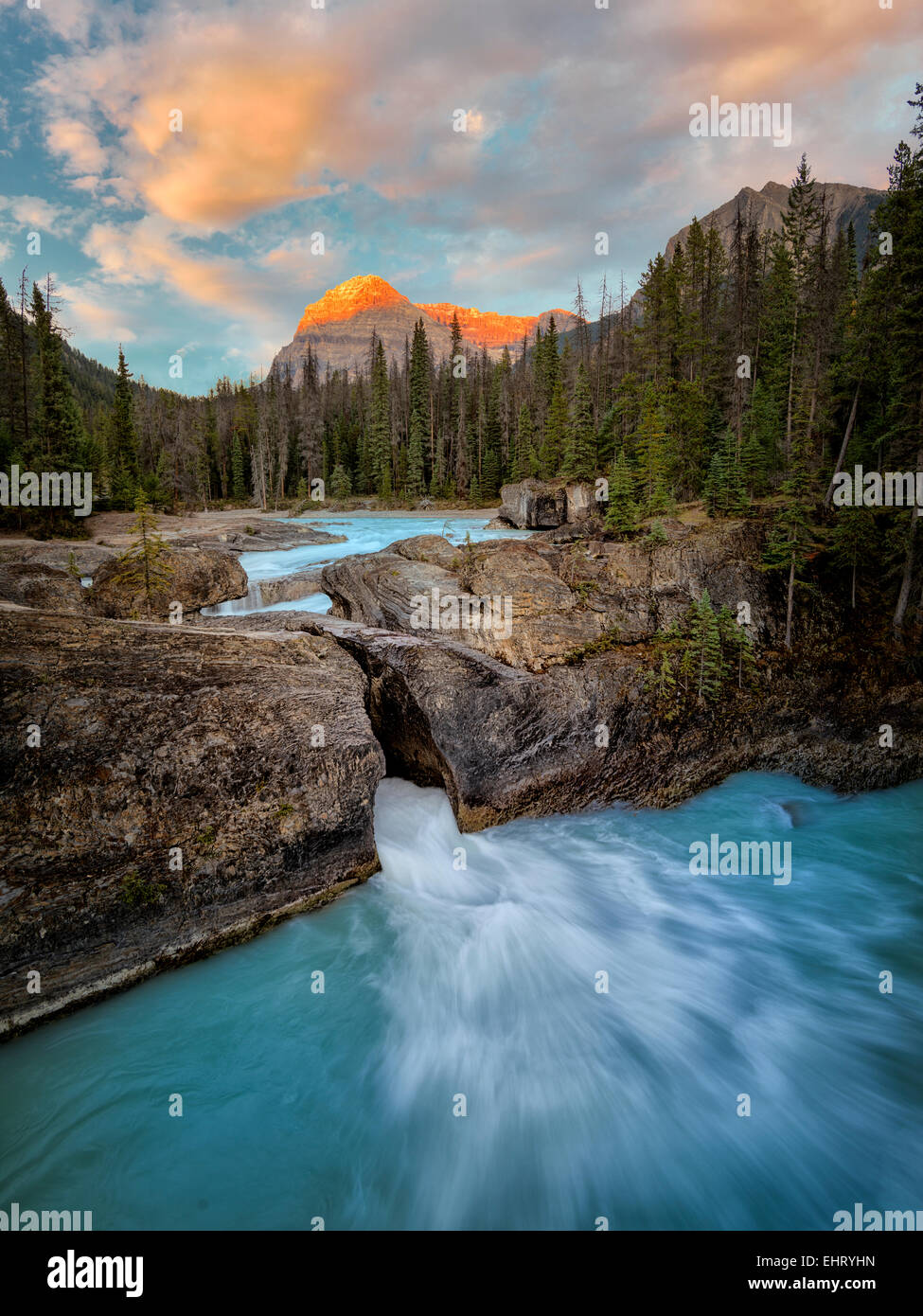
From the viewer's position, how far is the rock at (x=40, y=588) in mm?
12422

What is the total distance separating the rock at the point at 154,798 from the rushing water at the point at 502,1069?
57cm

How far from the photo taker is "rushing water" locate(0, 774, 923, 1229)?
4.46m

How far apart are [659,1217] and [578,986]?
2.27 meters

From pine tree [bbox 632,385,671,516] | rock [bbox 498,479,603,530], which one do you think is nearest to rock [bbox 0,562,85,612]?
pine tree [bbox 632,385,671,516]

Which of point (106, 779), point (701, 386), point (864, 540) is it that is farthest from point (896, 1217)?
point (701, 386)

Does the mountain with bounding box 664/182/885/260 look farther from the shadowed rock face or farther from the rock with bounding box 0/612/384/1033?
the rock with bounding box 0/612/384/1033

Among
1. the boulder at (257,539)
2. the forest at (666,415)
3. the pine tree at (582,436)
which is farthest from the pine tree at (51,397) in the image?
the pine tree at (582,436)

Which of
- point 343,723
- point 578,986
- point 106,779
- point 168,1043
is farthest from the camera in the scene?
point 343,723

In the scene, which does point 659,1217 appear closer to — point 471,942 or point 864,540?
point 471,942

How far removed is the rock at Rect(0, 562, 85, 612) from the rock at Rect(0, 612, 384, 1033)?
6.33 meters

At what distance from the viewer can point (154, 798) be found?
20.0 ft
